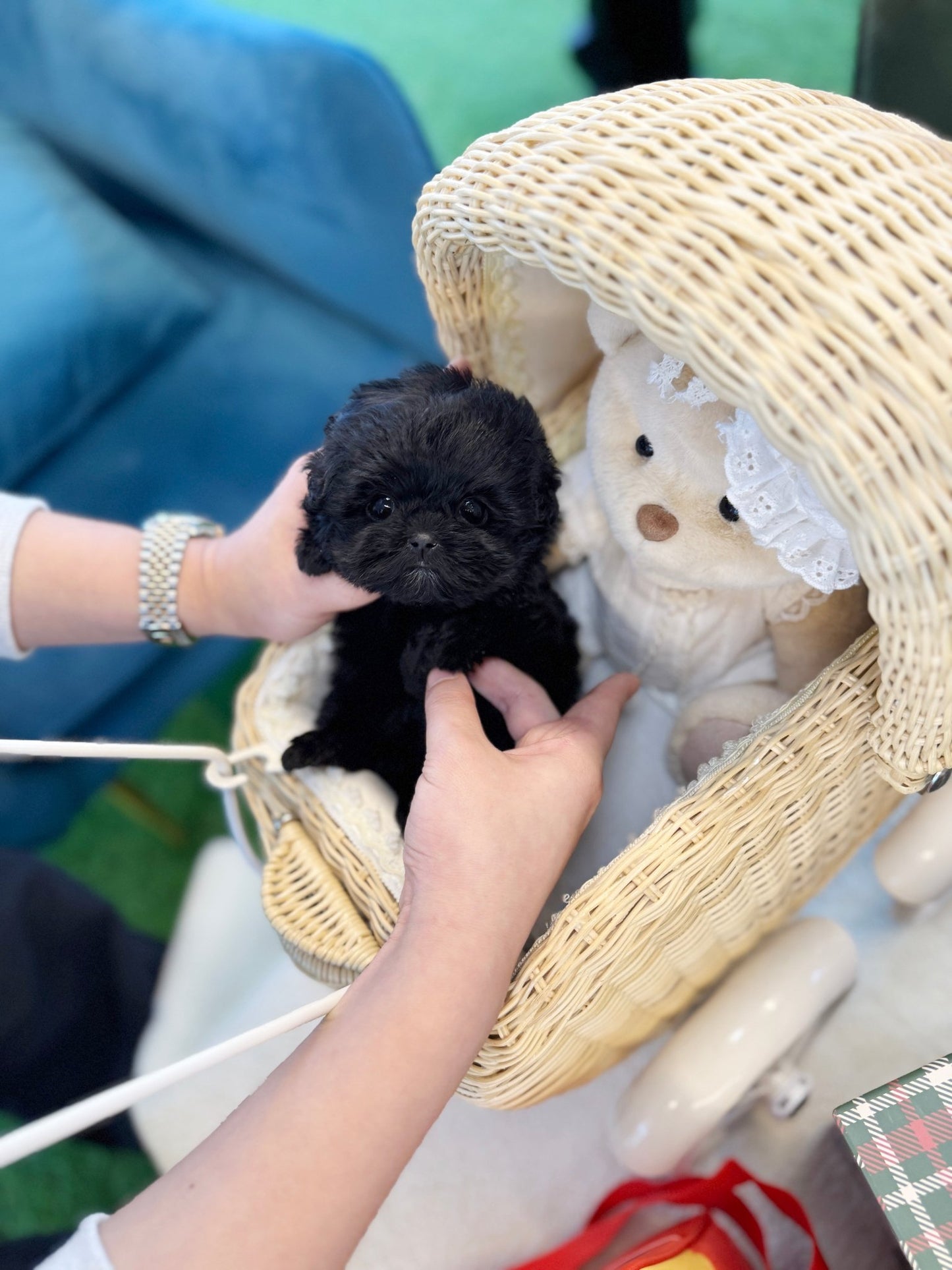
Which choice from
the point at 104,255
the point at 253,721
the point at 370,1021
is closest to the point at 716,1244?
the point at 370,1021

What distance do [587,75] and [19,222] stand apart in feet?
3.31

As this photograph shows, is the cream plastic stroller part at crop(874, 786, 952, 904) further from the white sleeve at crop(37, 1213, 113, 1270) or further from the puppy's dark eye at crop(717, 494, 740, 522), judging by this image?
the white sleeve at crop(37, 1213, 113, 1270)

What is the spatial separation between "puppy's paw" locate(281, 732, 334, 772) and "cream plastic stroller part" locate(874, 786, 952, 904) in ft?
1.91

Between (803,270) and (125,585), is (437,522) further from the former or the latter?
(125,585)

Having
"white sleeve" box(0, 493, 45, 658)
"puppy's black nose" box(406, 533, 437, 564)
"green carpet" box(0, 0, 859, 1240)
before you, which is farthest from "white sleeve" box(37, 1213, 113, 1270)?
"green carpet" box(0, 0, 859, 1240)

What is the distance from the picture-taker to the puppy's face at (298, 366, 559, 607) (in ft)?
2.31

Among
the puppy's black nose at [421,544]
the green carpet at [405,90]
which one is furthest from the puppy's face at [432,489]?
the green carpet at [405,90]

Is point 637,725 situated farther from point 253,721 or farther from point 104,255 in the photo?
point 104,255

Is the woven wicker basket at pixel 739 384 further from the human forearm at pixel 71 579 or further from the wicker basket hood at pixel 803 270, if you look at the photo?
the human forearm at pixel 71 579

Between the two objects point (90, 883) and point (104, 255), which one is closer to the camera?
point (104, 255)

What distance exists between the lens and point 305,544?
2.72ft

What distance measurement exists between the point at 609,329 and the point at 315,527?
13.3 inches

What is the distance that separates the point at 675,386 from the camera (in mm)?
771

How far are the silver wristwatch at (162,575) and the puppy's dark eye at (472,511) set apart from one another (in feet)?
1.36
